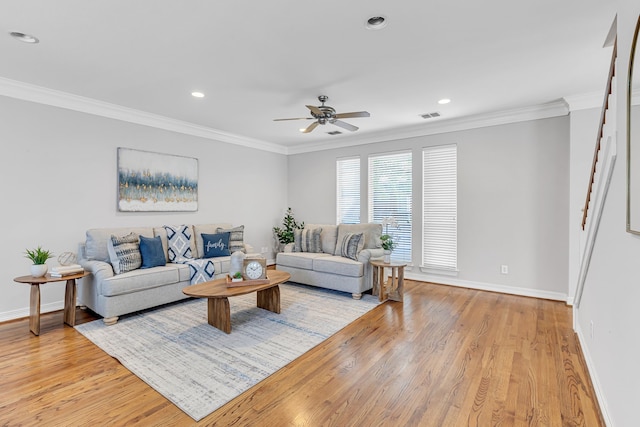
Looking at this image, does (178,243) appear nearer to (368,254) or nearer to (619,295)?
(368,254)

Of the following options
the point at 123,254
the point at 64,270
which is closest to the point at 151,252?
the point at 123,254

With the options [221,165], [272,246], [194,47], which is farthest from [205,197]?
[194,47]

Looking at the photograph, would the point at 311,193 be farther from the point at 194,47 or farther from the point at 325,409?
the point at 325,409

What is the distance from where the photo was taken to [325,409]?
1963 mm

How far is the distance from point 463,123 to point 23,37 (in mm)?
5287

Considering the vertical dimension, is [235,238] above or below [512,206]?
below

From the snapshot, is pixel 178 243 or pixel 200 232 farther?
pixel 200 232

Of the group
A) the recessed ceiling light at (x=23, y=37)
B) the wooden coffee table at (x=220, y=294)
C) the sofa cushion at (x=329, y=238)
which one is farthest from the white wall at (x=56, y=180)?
the sofa cushion at (x=329, y=238)

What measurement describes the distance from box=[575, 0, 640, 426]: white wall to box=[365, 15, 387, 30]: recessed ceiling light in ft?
4.64

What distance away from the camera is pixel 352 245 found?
4.62 metres

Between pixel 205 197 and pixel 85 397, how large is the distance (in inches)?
146

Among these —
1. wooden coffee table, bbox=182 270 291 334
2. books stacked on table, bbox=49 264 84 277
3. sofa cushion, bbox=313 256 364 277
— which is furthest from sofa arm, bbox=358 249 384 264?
books stacked on table, bbox=49 264 84 277

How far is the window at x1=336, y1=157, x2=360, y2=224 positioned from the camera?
611cm

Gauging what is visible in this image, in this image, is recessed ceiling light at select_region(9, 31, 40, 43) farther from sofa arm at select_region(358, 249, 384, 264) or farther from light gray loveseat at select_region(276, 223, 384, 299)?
sofa arm at select_region(358, 249, 384, 264)
